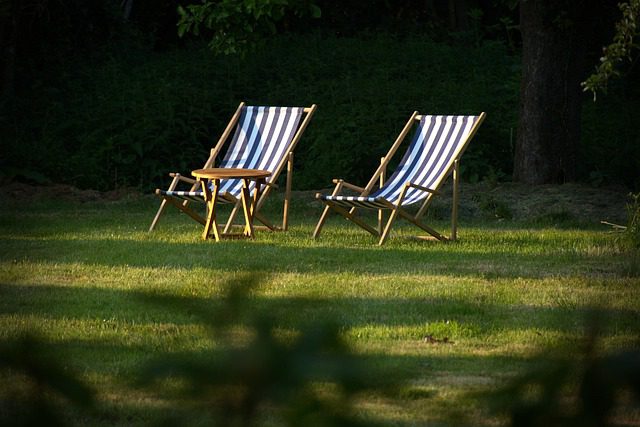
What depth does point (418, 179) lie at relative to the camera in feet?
27.0

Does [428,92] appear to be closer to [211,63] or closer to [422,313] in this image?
[211,63]

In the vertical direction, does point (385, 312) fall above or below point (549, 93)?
below

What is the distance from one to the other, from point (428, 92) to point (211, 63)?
2.71 meters

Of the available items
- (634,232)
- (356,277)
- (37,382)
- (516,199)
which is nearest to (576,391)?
(37,382)

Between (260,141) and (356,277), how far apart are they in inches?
111

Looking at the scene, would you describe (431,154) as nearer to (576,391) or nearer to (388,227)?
(388,227)

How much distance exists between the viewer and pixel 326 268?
21.8ft

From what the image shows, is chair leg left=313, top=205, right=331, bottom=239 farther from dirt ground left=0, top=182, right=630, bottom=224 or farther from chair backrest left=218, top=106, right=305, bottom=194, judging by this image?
dirt ground left=0, top=182, right=630, bottom=224

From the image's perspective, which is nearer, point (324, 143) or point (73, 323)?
point (73, 323)

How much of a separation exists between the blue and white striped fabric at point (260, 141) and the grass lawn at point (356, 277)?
1.69ft

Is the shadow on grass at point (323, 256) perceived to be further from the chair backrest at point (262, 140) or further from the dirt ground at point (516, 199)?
the dirt ground at point (516, 199)

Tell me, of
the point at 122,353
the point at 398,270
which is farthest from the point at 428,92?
the point at 122,353

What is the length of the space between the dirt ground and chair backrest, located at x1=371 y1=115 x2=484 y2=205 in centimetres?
103

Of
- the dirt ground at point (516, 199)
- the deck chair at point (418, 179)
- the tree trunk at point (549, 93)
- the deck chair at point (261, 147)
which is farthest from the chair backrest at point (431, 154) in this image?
the tree trunk at point (549, 93)
